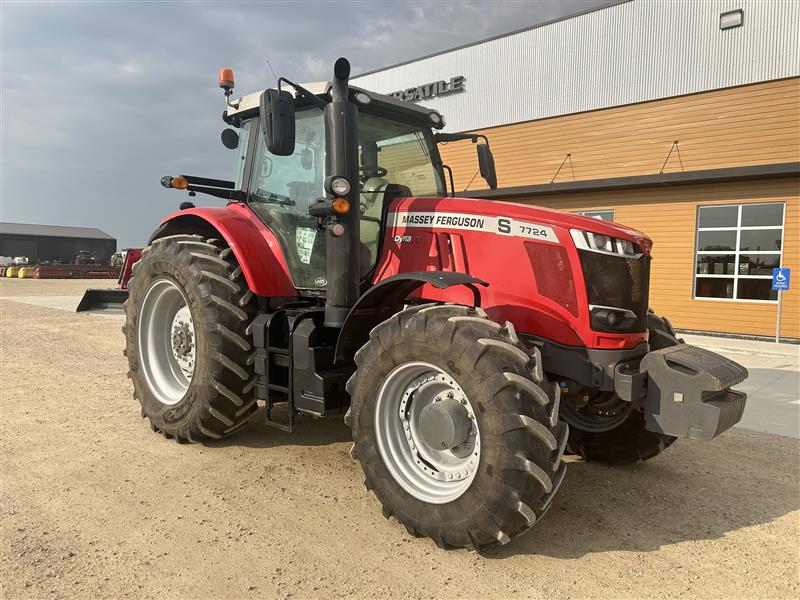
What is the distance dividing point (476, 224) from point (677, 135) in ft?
35.8

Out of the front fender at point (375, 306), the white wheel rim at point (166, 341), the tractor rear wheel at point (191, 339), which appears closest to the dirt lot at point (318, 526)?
the tractor rear wheel at point (191, 339)

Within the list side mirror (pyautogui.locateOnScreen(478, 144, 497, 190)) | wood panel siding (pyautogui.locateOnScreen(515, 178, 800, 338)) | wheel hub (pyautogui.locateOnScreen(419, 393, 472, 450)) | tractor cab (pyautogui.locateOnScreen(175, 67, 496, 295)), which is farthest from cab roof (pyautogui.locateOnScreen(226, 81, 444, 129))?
wood panel siding (pyautogui.locateOnScreen(515, 178, 800, 338))

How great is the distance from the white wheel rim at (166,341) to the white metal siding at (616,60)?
1183 centimetres

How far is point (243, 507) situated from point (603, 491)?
7.26ft

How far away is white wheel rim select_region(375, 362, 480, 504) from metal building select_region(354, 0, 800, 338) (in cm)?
1072

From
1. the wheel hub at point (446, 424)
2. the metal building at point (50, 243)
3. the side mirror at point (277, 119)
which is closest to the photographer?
the wheel hub at point (446, 424)

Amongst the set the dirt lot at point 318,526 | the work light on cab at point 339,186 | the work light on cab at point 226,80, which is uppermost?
the work light on cab at point 226,80

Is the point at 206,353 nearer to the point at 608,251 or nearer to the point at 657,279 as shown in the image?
the point at 608,251

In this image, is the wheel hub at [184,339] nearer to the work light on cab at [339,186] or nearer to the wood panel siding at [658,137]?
the work light on cab at [339,186]

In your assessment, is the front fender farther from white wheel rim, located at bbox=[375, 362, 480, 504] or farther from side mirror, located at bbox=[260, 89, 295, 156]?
side mirror, located at bbox=[260, 89, 295, 156]

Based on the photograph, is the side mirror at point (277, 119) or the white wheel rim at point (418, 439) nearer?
the white wheel rim at point (418, 439)

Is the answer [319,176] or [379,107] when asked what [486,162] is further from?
[319,176]

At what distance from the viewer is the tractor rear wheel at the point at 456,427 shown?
247 centimetres

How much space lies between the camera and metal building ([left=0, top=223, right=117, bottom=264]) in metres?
55.0
